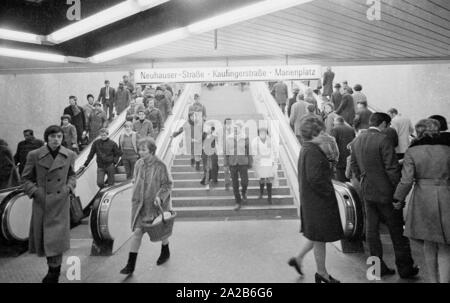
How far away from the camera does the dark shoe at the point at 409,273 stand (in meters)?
3.58

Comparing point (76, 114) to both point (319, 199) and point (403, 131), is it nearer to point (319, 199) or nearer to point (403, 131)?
point (319, 199)

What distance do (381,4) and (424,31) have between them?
1.86 meters

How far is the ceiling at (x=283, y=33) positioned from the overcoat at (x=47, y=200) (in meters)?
2.13

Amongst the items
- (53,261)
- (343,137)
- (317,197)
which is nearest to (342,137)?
(343,137)

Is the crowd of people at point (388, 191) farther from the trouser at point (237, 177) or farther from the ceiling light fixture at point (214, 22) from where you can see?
the trouser at point (237, 177)

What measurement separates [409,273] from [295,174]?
402 centimetres

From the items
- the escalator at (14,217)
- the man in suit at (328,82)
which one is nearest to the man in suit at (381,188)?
the escalator at (14,217)

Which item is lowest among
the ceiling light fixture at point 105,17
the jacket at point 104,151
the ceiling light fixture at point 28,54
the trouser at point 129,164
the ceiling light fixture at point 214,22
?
the trouser at point 129,164

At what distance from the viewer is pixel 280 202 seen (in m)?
7.08

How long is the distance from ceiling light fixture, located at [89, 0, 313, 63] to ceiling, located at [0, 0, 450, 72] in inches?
3.9

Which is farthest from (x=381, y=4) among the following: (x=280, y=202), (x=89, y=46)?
(x=89, y=46)

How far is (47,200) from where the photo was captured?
3424mm

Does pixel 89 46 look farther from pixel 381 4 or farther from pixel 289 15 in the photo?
pixel 381 4

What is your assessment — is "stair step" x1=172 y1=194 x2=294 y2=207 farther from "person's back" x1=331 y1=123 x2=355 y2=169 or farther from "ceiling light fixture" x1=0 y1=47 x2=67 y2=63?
"ceiling light fixture" x1=0 y1=47 x2=67 y2=63
